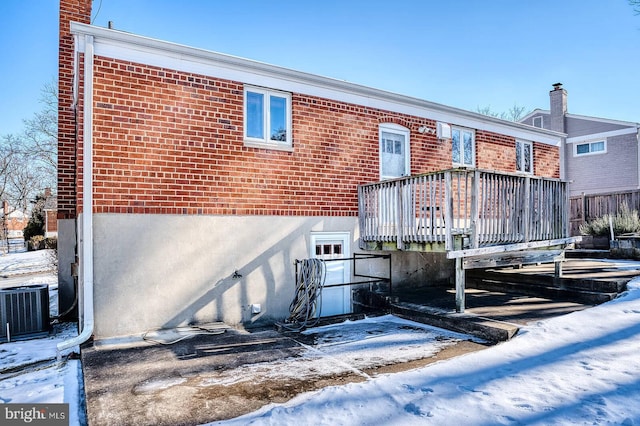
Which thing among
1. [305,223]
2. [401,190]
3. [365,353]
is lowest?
[365,353]

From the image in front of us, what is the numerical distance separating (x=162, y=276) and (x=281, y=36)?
888cm

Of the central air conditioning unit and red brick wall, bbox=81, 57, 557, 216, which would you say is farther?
the central air conditioning unit

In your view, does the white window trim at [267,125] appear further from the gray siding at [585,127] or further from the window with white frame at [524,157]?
the gray siding at [585,127]

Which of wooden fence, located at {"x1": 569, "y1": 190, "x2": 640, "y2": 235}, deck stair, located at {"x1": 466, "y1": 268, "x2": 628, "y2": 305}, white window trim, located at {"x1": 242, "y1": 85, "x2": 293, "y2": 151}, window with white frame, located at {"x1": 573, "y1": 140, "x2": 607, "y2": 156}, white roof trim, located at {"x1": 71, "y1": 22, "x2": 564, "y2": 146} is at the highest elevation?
window with white frame, located at {"x1": 573, "y1": 140, "x2": 607, "y2": 156}

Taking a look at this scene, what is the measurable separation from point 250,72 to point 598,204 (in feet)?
44.0

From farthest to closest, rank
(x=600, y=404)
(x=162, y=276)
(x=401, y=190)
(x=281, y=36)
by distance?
(x=281, y=36)
(x=401, y=190)
(x=162, y=276)
(x=600, y=404)

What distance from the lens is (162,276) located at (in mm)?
5988

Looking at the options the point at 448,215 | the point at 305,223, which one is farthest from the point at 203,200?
the point at 448,215

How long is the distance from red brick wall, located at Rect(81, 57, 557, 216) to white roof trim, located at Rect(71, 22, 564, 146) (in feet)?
0.48

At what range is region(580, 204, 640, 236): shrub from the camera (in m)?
11.8

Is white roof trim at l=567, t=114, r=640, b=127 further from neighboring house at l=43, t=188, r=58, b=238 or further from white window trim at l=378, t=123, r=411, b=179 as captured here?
neighboring house at l=43, t=188, r=58, b=238

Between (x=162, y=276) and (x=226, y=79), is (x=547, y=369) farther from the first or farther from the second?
(x=226, y=79)

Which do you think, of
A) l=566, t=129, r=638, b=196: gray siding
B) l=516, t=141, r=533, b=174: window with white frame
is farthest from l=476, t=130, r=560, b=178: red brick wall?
l=566, t=129, r=638, b=196: gray siding

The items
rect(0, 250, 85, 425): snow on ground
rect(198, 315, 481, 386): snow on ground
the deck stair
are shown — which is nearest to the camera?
rect(0, 250, 85, 425): snow on ground
